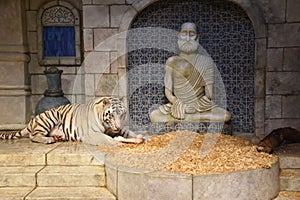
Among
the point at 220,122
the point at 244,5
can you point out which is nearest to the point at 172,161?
the point at 220,122

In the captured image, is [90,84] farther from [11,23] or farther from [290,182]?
[290,182]

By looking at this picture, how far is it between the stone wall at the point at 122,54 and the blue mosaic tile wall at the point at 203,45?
196 mm

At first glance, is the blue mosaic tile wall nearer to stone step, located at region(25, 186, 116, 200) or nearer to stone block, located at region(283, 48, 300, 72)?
stone block, located at region(283, 48, 300, 72)

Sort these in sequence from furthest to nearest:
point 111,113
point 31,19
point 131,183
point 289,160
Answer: point 31,19
point 111,113
point 289,160
point 131,183

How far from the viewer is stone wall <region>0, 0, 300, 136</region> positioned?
4.38 metres

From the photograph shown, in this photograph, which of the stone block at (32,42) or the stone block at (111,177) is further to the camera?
the stone block at (32,42)

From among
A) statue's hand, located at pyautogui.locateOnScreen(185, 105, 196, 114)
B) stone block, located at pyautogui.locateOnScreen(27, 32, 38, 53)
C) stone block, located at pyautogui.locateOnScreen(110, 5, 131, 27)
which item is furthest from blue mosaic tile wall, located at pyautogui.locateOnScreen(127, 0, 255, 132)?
stone block, located at pyautogui.locateOnScreen(27, 32, 38, 53)

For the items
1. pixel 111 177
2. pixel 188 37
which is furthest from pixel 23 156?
pixel 188 37

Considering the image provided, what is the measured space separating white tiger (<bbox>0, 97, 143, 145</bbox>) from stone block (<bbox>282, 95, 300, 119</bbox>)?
203 cm

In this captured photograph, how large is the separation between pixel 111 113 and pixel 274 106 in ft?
7.39

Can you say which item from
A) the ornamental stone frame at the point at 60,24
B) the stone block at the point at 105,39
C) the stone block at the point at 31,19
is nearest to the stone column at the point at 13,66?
the stone block at the point at 31,19

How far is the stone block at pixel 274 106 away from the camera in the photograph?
175 inches

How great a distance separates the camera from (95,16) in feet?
14.9

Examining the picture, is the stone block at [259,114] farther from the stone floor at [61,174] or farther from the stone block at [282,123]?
the stone floor at [61,174]
